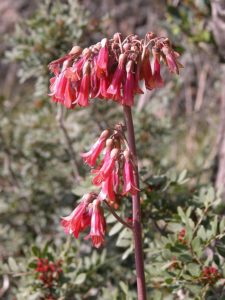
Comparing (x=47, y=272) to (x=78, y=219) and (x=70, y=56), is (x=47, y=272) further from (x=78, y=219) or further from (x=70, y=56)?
(x=70, y=56)

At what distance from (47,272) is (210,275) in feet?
2.26

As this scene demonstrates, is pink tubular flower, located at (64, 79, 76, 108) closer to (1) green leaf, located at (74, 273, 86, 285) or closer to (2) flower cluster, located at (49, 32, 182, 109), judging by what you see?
(2) flower cluster, located at (49, 32, 182, 109)

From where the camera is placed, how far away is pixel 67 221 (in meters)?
1.97

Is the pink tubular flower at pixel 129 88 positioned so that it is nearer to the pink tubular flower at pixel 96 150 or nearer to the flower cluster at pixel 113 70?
the flower cluster at pixel 113 70

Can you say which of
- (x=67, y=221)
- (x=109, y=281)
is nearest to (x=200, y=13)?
(x=109, y=281)

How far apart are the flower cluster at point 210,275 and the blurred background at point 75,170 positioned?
50mm

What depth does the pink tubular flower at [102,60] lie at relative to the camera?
1.81 meters

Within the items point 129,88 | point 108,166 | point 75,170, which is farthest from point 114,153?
point 75,170

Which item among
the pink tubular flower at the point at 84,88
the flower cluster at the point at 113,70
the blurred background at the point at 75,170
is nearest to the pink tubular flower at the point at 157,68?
the flower cluster at the point at 113,70

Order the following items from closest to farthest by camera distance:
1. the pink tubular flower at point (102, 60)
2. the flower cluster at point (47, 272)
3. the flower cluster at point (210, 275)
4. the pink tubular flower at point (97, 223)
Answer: the pink tubular flower at point (102, 60), the pink tubular flower at point (97, 223), the flower cluster at point (210, 275), the flower cluster at point (47, 272)

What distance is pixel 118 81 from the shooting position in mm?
1829

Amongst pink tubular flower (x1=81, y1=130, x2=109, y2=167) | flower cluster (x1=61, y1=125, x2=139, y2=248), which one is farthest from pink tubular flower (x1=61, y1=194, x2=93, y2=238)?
pink tubular flower (x1=81, y1=130, x2=109, y2=167)

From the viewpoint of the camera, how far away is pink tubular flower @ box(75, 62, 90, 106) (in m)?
1.87

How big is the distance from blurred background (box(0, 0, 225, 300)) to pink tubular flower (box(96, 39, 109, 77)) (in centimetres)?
79
